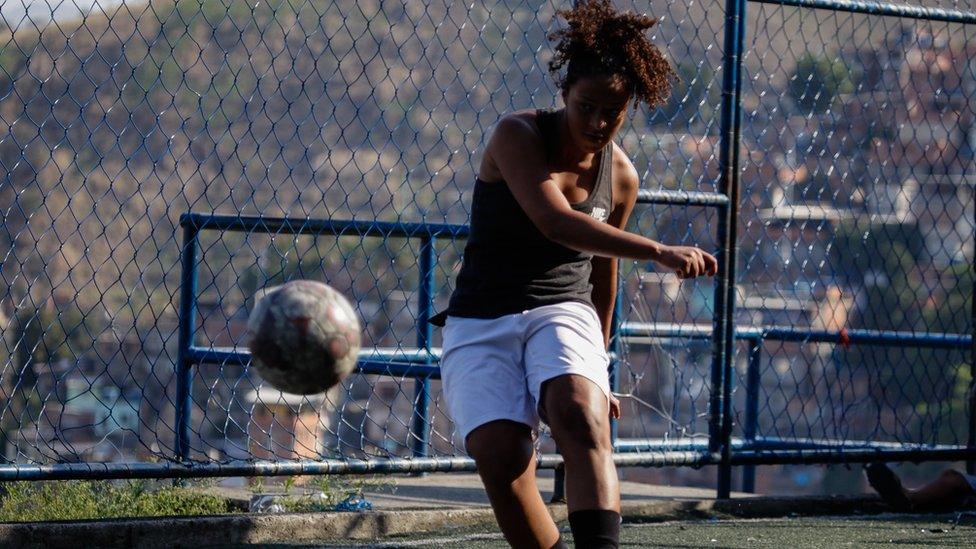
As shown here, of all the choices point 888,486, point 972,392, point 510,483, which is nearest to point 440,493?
point 888,486

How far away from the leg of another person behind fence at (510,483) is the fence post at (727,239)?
2367 mm

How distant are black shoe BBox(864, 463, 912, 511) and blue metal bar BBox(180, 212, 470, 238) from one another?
2.07 metres

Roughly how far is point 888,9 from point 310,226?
9.07ft

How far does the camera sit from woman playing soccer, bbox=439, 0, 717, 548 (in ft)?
12.1

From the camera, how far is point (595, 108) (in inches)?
154

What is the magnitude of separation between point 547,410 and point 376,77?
4348cm

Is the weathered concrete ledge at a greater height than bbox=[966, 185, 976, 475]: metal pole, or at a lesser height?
lesser

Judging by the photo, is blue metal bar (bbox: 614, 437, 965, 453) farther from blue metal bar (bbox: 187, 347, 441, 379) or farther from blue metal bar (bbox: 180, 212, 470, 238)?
blue metal bar (bbox: 180, 212, 470, 238)

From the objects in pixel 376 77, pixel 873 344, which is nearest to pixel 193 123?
pixel 376 77

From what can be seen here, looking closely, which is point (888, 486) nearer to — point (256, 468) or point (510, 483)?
point (256, 468)

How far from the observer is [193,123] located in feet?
145

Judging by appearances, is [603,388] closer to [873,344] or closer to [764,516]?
[764,516]

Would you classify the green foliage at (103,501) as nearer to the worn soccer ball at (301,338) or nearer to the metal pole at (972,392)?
the worn soccer ball at (301,338)

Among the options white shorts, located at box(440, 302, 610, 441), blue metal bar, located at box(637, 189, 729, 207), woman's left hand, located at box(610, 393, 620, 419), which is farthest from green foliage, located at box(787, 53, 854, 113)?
white shorts, located at box(440, 302, 610, 441)
